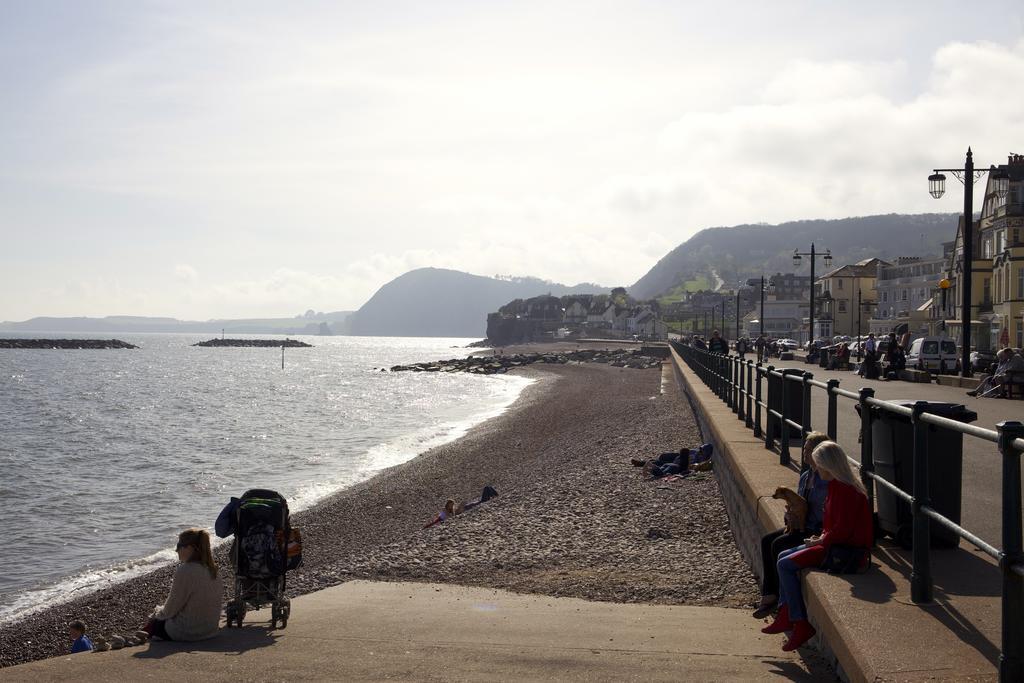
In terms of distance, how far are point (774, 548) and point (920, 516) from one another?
4.67ft

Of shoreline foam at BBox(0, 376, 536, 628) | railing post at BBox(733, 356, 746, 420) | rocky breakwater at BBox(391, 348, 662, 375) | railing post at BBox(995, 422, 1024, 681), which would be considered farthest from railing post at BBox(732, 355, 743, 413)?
rocky breakwater at BBox(391, 348, 662, 375)

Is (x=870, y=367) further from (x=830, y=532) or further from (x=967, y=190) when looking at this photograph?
(x=830, y=532)

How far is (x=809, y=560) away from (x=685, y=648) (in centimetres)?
110

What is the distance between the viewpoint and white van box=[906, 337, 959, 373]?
114ft

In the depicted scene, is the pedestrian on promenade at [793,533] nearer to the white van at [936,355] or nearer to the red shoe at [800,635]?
the red shoe at [800,635]

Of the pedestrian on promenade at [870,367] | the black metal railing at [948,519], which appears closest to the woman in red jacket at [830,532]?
the black metal railing at [948,519]

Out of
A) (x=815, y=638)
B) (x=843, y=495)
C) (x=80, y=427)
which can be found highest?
(x=843, y=495)

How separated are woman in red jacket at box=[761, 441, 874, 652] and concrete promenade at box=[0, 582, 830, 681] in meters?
0.27

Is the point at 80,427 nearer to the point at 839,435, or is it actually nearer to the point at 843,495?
the point at 839,435

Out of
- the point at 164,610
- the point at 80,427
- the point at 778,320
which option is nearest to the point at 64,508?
the point at 164,610

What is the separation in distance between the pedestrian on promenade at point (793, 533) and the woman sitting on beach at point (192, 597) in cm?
415

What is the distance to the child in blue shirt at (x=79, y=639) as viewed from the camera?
35.1 feet

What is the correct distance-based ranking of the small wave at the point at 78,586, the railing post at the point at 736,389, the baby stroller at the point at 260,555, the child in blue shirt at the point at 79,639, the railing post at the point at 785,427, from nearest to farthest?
the baby stroller at the point at 260,555 < the railing post at the point at 785,427 < the child in blue shirt at the point at 79,639 < the small wave at the point at 78,586 < the railing post at the point at 736,389

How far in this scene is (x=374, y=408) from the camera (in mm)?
55219
